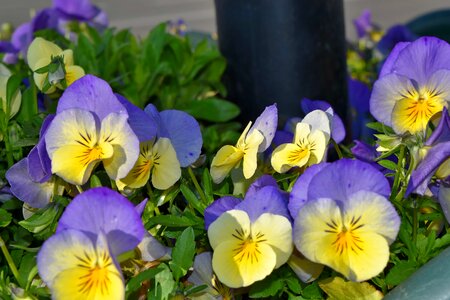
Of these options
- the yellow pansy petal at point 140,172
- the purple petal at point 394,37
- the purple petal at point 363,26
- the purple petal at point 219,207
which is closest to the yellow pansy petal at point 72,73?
the yellow pansy petal at point 140,172

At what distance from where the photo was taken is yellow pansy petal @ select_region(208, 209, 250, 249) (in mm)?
868

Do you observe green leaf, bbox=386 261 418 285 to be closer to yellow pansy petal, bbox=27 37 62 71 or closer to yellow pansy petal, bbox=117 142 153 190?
yellow pansy petal, bbox=117 142 153 190

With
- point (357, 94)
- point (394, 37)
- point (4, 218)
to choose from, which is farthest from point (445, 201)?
point (394, 37)

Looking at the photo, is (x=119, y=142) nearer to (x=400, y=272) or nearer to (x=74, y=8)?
(x=400, y=272)

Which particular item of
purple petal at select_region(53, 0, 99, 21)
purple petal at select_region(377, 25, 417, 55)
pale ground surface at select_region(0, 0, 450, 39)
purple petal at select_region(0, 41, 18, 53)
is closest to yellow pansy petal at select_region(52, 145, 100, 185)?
purple petal at select_region(0, 41, 18, 53)

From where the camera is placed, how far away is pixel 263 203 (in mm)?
878

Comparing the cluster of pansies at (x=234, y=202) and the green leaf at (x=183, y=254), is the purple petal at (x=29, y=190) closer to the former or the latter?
the cluster of pansies at (x=234, y=202)

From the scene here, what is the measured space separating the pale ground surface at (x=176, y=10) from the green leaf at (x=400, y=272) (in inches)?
171

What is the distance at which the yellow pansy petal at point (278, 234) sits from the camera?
2.80 ft

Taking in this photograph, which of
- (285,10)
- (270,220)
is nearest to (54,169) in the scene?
(270,220)

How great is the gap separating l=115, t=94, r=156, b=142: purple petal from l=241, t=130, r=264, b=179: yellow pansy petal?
100mm

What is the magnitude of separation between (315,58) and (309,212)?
70 centimetres

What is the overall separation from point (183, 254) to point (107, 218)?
11cm

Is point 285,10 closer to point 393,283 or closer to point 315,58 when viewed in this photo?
point 315,58
